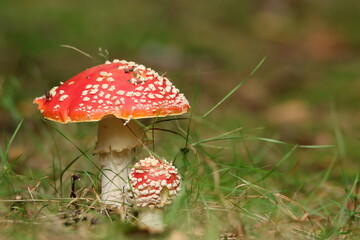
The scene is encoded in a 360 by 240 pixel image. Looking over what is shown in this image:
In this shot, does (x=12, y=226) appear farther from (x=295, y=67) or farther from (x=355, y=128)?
(x=295, y=67)

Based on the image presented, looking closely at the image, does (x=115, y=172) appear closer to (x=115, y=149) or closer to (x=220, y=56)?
(x=115, y=149)

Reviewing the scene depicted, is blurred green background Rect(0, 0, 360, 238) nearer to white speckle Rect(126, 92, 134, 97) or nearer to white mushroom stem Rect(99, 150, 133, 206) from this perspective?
white mushroom stem Rect(99, 150, 133, 206)

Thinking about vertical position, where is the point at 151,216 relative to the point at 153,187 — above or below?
below

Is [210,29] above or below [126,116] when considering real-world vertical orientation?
below

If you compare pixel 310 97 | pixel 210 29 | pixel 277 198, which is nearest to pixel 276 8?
pixel 210 29

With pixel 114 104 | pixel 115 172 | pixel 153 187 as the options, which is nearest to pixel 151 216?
pixel 153 187

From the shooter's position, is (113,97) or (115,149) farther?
(115,149)

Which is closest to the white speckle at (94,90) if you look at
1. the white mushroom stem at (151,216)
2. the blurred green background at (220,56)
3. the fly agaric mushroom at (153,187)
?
the fly agaric mushroom at (153,187)
